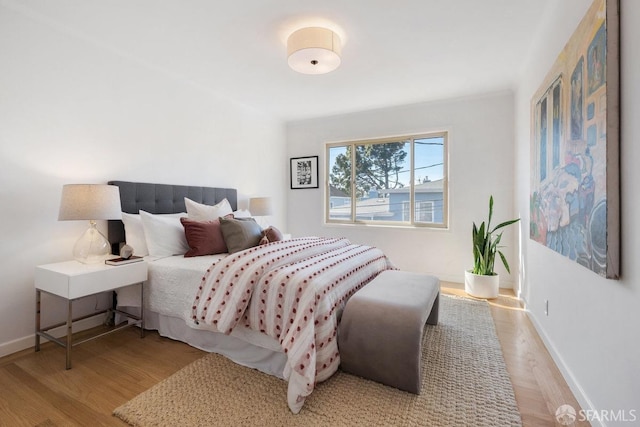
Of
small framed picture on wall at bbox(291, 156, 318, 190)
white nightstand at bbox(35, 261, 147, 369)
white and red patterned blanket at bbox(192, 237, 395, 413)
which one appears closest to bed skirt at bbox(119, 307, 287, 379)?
white and red patterned blanket at bbox(192, 237, 395, 413)

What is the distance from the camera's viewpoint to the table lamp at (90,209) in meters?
2.05

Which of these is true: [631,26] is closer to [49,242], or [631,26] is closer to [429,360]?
[429,360]

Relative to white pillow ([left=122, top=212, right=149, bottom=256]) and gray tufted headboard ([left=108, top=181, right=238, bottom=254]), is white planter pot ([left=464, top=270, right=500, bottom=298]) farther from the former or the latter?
white pillow ([left=122, top=212, right=149, bottom=256])

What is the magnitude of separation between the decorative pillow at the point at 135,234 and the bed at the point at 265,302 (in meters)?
0.12

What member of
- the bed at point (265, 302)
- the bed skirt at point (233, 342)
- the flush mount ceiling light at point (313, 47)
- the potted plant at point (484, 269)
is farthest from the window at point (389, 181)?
the bed skirt at point (233, 342)

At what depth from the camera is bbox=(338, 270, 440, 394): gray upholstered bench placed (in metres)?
1.62

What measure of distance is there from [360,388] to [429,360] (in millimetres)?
585

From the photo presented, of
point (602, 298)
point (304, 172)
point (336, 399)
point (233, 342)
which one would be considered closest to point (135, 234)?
point (233, 342)

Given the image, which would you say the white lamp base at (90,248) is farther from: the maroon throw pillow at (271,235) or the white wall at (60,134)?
the maroon throw pillow at (271,235)

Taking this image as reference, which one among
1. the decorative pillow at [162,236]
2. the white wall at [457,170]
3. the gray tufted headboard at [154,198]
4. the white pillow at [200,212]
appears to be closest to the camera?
the decorative pillow at [162,236]

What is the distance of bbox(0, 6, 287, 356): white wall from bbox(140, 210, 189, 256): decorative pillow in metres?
0.42

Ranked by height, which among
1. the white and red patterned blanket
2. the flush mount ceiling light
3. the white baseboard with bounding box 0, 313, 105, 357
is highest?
the flush mount ceiling light

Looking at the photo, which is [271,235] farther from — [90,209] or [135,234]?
[90,209]

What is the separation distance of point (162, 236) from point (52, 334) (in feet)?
3.45
